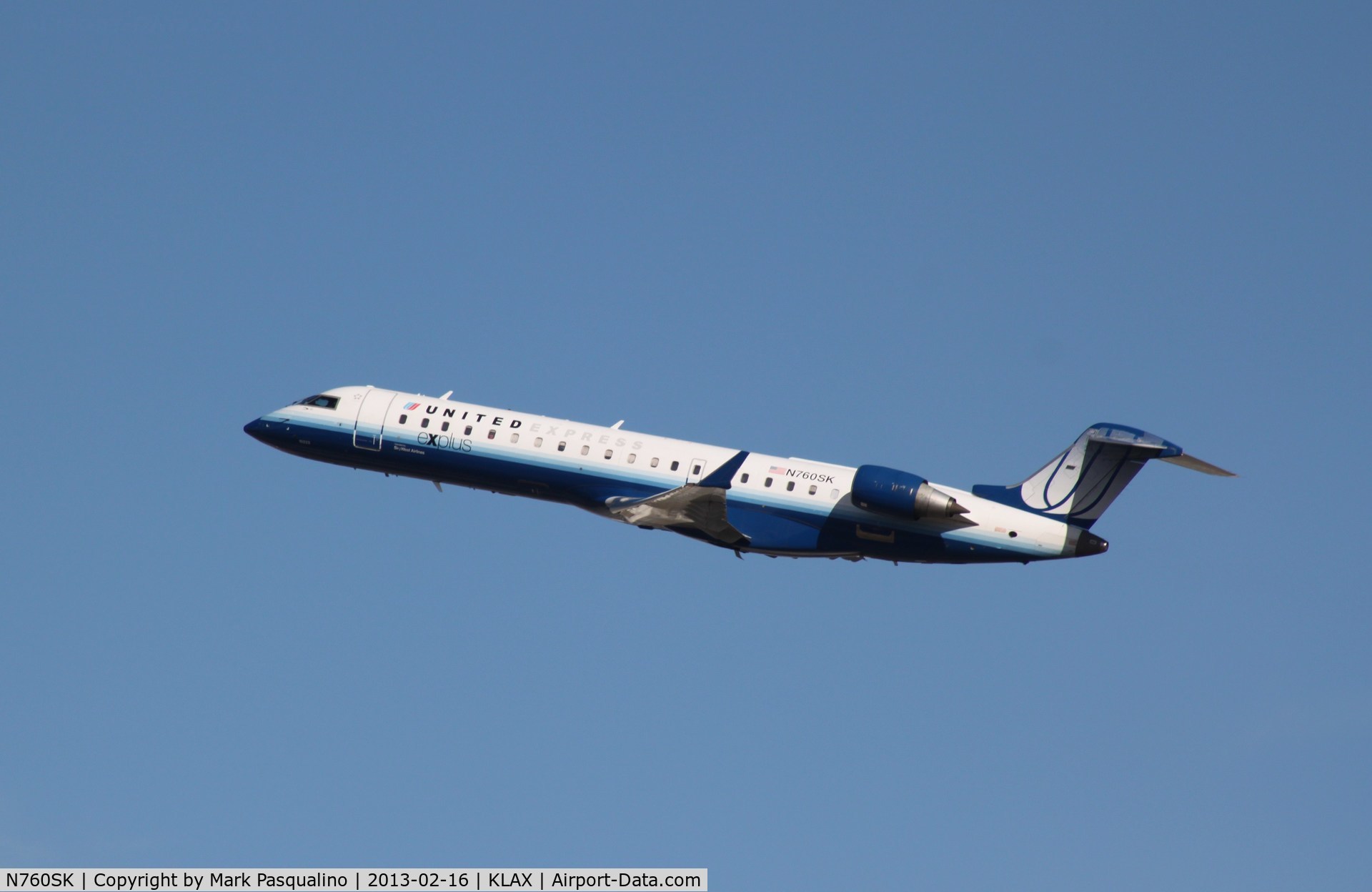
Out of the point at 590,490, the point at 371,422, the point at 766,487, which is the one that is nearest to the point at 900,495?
the point at 766,487

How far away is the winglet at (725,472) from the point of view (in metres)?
45.3

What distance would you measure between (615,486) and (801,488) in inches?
208

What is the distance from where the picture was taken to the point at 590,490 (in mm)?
47062

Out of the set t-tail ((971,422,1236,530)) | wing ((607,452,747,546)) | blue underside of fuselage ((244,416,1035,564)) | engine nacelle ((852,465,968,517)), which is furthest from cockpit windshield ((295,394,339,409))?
t-tail ((971,422,1236,530))

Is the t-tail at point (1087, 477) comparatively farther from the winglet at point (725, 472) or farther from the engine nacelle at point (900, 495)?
the winglet at point (725, 472)

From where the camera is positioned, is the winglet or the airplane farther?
the winglet

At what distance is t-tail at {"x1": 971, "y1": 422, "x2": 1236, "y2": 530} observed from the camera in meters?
43.6

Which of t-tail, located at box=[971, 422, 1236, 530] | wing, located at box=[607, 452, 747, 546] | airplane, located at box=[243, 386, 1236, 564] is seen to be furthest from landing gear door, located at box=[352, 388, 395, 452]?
t-tail, located at box=[971, 422, 1236, 530]

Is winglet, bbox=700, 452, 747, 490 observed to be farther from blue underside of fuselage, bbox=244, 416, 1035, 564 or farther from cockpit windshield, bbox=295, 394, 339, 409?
cockpit windshield, bbox=295, 394, 339, 409

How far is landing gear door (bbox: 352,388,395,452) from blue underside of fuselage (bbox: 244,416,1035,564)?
17 cm

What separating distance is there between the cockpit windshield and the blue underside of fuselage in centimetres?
68

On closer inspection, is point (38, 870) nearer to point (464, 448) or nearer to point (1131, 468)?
point (464, 448)

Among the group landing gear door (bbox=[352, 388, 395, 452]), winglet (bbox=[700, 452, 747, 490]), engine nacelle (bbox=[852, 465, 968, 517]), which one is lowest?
engine nacelle (bbox=[852, 465, 968, 517])

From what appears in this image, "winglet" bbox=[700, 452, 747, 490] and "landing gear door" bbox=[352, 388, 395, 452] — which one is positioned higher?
"landing gear door" bbox=[352, 388, 395, 452]
